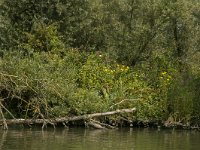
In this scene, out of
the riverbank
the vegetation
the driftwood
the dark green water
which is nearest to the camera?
the dark green water

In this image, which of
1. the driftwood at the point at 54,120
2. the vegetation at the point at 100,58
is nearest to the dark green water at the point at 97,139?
the driftwood at the point at 54,120

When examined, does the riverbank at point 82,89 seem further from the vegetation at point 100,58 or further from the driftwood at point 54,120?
the driftwood at point 54,120

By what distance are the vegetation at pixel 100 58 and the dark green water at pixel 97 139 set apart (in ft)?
5.75

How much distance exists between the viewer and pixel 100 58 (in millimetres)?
33000

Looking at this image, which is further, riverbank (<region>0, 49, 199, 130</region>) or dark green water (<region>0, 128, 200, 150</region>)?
riverbank (<region>0, 49, 199, 130</region>)

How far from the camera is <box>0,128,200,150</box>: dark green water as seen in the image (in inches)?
797

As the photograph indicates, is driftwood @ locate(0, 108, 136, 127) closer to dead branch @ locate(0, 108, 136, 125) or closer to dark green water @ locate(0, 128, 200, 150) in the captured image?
dead branch @ locate(0, 108, 136, 125)

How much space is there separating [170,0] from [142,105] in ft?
29.6

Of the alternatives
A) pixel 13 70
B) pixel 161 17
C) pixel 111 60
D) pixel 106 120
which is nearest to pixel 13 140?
pixel 13 70

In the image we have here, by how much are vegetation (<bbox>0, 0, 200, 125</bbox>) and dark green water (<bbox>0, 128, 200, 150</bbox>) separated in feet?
5.75

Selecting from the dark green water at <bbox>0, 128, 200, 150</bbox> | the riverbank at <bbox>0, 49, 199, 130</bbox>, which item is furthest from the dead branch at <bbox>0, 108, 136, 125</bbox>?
the dark green water at <bbox>0, 128, 200, 150</bbox>

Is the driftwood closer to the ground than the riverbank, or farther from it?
closer to the ground

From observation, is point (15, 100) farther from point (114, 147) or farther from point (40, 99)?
point (114, 147)

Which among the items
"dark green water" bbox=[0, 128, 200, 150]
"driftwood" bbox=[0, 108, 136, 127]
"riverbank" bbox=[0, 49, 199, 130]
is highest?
"riverbank" bbox=[0, 49, 199, 130]
